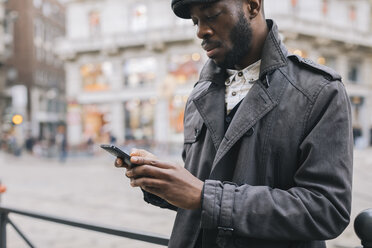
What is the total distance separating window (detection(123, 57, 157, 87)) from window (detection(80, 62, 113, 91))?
4.41 ft

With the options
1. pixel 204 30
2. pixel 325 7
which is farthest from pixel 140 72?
pixel 204 30

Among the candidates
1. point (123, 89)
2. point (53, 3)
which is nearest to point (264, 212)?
point (123, 89)

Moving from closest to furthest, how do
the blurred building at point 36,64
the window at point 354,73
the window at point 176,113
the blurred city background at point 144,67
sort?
the blurred city background at point 144,67, the window at point 176,113, the window at point 354,73, the blurred building at point 36,64

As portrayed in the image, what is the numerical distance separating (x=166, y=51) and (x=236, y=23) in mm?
22233

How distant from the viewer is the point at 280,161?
115 cm

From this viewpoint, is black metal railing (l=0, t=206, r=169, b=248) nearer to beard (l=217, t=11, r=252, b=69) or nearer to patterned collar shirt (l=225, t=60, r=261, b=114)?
patterned collar shirt (l=225, t=60, r=261, b=114)

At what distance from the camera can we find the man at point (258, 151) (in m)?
1.05

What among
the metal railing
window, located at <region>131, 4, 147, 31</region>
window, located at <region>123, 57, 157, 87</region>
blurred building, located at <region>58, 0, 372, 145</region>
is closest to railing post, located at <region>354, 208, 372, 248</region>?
the metal railing

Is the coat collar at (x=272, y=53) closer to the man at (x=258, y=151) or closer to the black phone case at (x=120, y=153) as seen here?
the man at (x=258, y=151)

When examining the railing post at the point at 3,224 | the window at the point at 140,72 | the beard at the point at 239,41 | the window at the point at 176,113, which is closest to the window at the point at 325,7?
the window at the point at 176,113

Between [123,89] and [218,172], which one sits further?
[123,89]

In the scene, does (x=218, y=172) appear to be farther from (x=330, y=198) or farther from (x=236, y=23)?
(x=236, y=23)

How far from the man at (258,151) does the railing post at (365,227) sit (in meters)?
0.28

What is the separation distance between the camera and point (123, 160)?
1.13 m
